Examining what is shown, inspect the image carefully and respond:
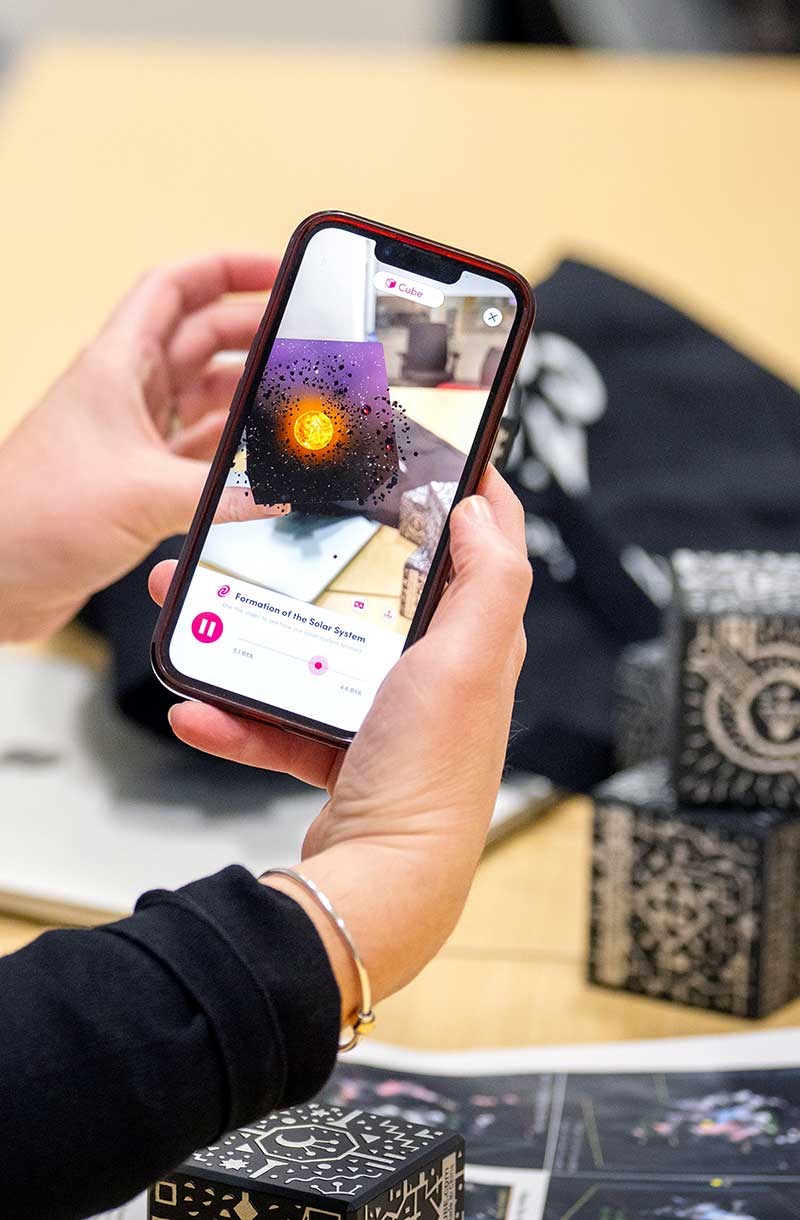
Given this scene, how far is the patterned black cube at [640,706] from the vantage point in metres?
0.73

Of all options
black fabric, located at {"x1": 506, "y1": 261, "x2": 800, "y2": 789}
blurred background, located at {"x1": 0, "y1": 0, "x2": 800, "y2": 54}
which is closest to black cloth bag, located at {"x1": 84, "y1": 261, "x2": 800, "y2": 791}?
black fabric, located at {"x1": 506, "y1": 261, "x2": 800, "y2": 789}

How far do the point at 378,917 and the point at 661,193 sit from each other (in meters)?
1.24

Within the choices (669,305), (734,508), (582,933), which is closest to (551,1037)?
(582,933)

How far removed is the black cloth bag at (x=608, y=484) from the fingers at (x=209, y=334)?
0.11 metres

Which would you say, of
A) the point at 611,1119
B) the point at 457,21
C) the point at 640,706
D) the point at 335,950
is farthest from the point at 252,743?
the point at 457,21

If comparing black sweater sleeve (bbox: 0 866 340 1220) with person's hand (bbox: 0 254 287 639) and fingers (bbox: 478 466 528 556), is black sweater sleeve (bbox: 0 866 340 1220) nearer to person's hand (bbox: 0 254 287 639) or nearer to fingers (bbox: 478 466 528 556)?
fingers (bbox: 478 466 528 556)

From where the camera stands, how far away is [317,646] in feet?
1.40

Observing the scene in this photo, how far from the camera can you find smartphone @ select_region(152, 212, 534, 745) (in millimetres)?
424

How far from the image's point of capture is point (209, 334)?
0.67 m

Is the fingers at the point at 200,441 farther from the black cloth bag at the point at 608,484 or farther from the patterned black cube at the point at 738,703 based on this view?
the patterned black cube at the point at 738,703

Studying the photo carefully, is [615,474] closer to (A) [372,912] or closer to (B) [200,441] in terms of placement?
(B) [200,441]

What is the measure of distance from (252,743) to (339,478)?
0.08 meters

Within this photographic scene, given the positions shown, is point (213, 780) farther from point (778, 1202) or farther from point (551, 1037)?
point (778, 1202)

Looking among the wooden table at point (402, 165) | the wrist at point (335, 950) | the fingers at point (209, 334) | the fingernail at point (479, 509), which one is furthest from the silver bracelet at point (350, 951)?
the wooden table at point (402, 165)
